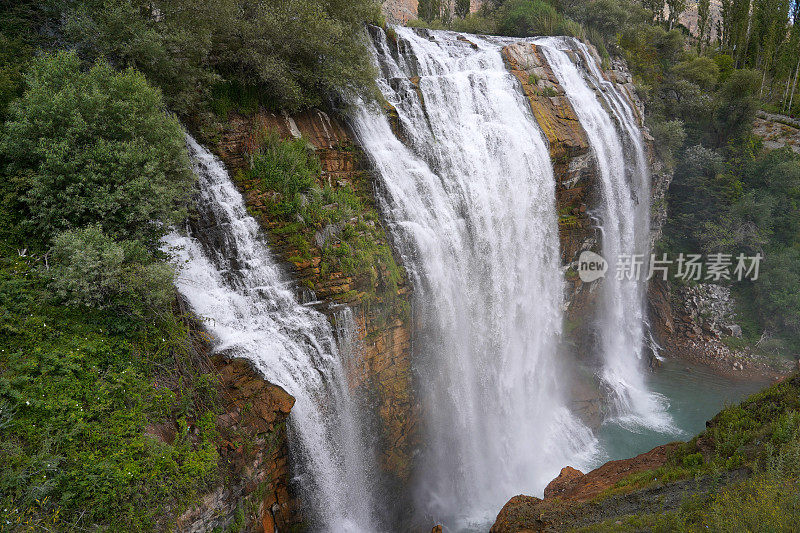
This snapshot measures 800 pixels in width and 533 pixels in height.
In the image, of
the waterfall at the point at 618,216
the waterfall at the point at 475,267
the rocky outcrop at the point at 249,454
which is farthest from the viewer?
the waterfall at the point at 618,216

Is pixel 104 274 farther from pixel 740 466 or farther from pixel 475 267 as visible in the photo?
pixel 740 466

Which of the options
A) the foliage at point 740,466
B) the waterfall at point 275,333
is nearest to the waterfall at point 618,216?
the foliage at point 740,466

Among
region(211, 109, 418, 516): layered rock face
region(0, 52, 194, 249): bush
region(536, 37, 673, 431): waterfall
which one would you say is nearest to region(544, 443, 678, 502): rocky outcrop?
region(211, 109, 418, 516): layered rock face

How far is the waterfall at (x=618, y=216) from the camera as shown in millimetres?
19266

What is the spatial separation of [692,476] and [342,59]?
1357 centimetres

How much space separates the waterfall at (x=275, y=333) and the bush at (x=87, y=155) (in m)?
1.09

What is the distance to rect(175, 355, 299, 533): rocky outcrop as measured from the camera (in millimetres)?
7574

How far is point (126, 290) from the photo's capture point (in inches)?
295

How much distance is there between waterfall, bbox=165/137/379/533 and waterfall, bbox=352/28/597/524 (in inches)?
128

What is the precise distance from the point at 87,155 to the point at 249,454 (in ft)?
20.3

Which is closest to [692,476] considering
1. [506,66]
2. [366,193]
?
[366,193]

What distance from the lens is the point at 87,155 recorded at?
7809 mm

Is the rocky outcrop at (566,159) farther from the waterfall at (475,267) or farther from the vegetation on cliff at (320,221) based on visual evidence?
the vegetation on cliff at (320,221)

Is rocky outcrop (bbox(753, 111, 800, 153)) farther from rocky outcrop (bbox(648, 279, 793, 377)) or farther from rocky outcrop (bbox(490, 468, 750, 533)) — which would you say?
rocky outcrop (bbox(490, 468, 750, 533))
